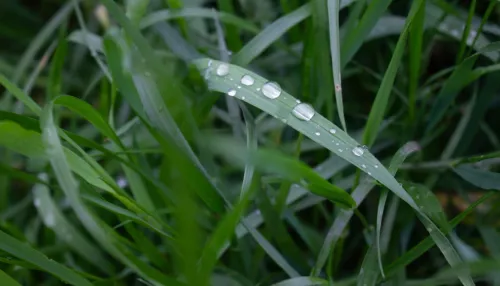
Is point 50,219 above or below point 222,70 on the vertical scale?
below

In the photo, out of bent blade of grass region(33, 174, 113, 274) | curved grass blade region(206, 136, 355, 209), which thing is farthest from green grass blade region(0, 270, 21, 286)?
curved grass blade region(206, 136, 355, 209)

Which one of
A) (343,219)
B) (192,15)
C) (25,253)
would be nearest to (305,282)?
(343,219)

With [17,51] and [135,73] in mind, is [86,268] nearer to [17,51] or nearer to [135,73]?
[135,73]

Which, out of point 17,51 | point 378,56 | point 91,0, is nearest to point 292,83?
point 378,56

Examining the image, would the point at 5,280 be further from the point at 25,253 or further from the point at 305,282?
the point at 305,282

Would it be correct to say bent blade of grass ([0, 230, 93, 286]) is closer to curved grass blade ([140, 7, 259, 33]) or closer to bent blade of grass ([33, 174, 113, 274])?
bent blade of grass ([33, 174, 113, 274])

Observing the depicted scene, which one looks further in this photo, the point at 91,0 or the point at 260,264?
the point at 91,0
